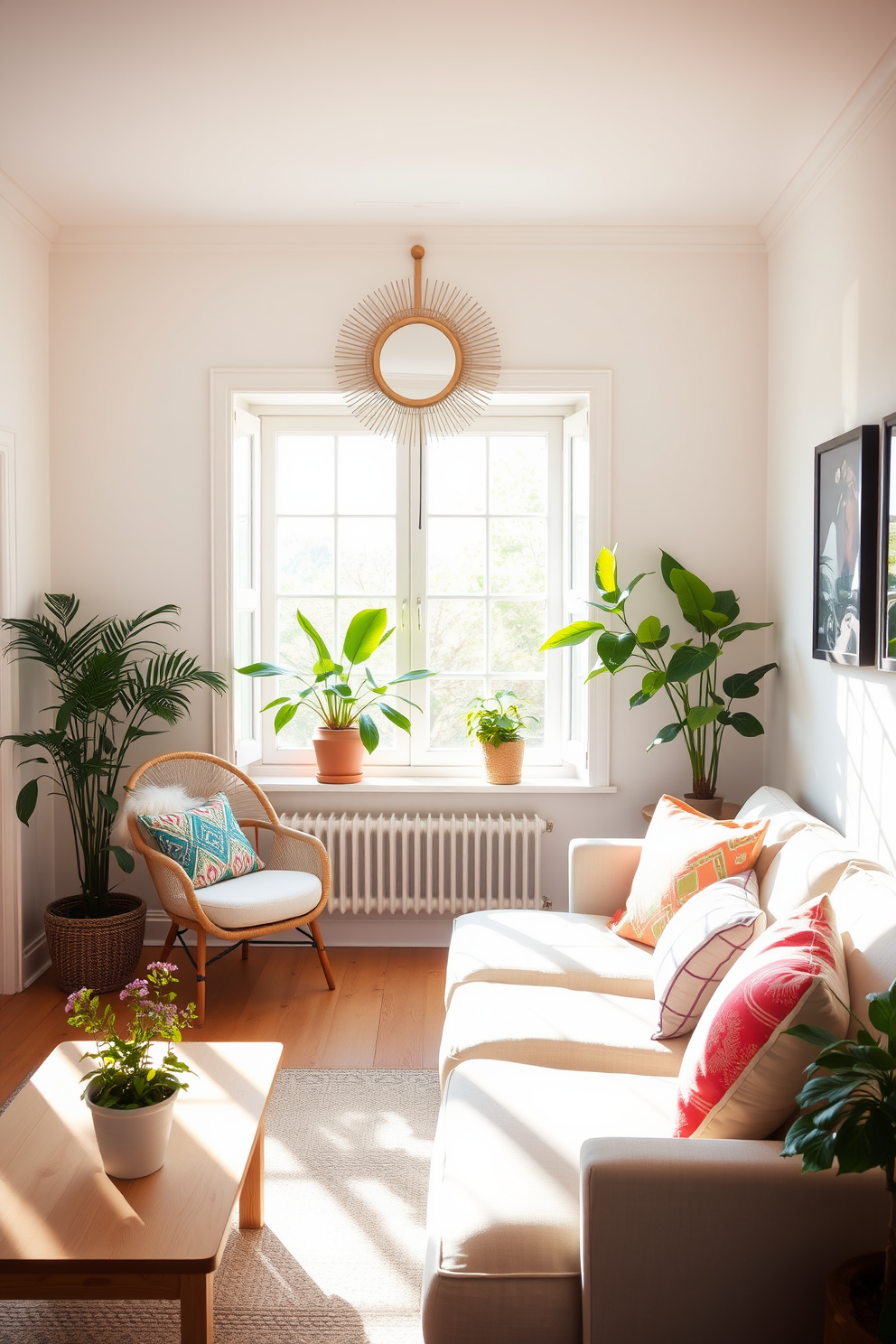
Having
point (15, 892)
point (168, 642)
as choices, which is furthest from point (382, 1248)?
point (168, 642)

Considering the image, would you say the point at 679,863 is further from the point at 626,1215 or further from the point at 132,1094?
the point at 132,1094

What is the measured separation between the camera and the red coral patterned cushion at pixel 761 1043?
1.62 m

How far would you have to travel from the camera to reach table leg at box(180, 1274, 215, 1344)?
1.62 m

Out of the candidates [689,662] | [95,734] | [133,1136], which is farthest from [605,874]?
[95,734]

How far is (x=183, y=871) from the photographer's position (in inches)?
132

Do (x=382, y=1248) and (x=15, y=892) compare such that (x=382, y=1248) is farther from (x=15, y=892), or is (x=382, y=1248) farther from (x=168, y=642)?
(x=168, y=642)

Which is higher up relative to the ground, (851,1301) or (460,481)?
(460,481)

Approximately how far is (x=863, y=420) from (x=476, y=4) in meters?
1.54

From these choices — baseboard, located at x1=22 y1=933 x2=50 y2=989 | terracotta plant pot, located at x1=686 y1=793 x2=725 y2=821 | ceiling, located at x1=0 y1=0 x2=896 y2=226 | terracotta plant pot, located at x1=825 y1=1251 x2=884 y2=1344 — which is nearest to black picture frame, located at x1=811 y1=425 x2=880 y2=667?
terracotta plant pot, located at x1=686 y1=793 x2=725 y2=821

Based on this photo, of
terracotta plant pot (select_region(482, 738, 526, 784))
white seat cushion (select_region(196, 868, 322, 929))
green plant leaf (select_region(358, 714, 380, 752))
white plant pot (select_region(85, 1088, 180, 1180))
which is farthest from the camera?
terracotta plant pot (select_region(482, 738, 526, 784))

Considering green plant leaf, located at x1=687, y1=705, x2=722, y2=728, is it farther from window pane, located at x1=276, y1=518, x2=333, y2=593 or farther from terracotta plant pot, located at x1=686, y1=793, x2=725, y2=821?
window pane, located at x1=276, y1=518, x2=333, y2=593

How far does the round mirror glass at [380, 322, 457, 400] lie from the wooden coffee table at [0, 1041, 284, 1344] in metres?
2.77

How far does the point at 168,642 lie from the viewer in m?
4.03

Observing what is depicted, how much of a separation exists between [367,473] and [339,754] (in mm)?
1236
